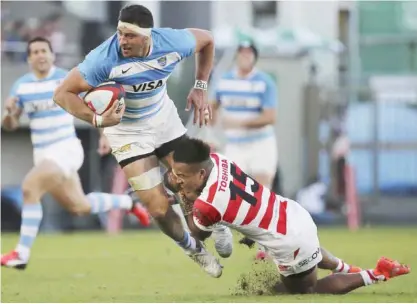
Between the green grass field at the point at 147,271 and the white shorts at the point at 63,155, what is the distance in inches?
42.9

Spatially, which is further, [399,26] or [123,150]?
[399,26]

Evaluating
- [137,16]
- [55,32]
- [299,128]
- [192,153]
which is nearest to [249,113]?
[137,16]

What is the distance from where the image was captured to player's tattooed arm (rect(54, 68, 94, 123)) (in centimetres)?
1070

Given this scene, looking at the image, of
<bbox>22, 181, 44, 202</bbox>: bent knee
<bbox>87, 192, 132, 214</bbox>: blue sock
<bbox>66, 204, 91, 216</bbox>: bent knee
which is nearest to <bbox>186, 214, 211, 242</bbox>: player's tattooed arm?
<bbox>22, 181, 44, 202</bbox>: bent knee

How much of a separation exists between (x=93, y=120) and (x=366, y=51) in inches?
708

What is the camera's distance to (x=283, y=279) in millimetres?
10180

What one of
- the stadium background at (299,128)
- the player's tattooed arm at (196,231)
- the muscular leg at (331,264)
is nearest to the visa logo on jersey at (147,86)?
the player's tattooed arm at (196,231)

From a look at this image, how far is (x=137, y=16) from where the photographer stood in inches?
416

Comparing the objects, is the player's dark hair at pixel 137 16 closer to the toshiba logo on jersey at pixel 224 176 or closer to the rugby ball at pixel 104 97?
the rugby ball at pixel 104 97

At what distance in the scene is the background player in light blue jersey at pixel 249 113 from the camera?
16.2 metres

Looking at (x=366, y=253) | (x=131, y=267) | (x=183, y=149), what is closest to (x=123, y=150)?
(x=183, y=149)

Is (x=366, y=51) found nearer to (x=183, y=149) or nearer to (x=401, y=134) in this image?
(x=401, y=134)

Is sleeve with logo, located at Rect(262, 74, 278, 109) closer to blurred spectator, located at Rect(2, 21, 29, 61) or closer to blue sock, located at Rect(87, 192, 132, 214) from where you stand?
blue sock, located at Rect(87, 192, 132, 214)

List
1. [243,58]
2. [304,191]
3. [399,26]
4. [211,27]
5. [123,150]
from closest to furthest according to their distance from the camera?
[123,150]
[243,58]
[304,191]
[211,27]
[399,26]
